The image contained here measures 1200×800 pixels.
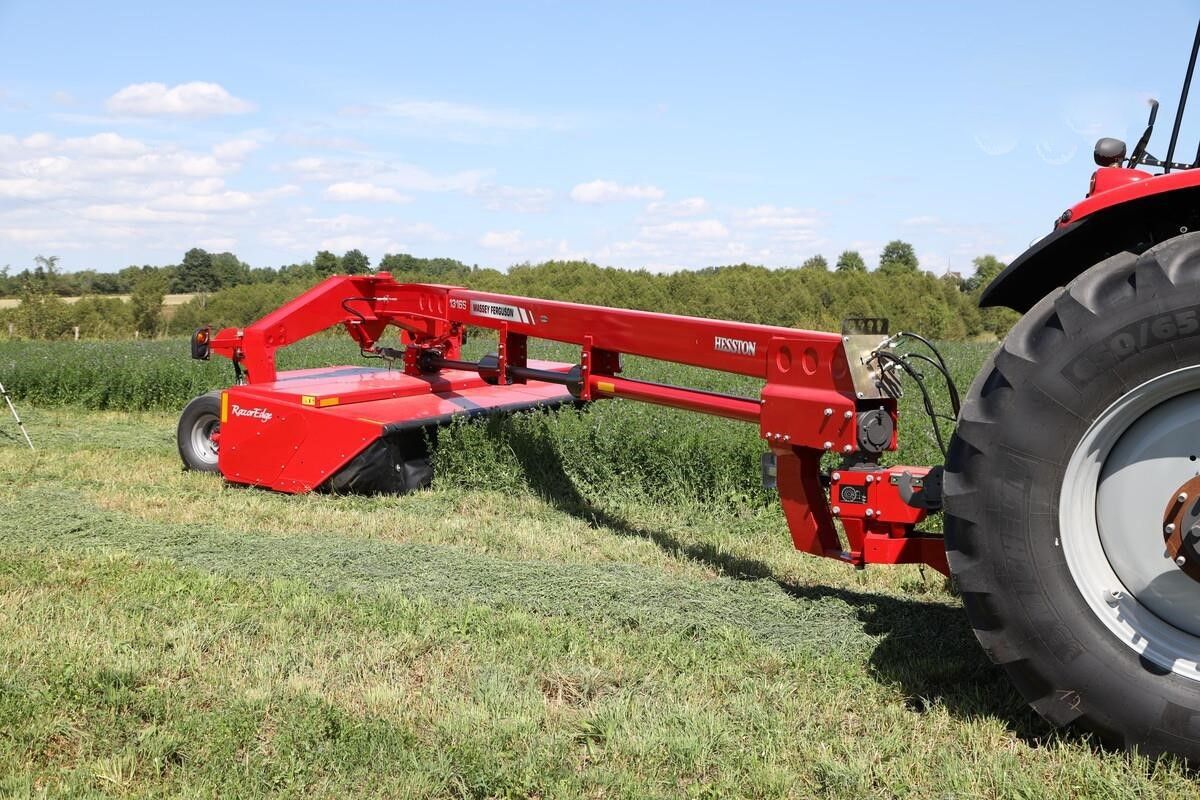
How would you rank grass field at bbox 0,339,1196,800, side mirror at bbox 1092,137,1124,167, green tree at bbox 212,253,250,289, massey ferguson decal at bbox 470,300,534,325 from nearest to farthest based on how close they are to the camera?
grass field at bbox 0,339,1196,800, side mirror at bbox 1092,137,1124,167, massey ferguson decal at bbox 470,300,534,325, green tree at bbox 212,253,250,289

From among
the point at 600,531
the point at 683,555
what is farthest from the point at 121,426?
the point at 683,555

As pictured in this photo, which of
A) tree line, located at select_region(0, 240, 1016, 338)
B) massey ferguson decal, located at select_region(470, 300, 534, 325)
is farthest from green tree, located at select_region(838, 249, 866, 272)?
massey ferguson decal, located at select_region(470, 300, 534, 325)

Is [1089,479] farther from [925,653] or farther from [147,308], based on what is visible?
[147,308]

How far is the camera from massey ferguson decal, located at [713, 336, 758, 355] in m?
5.05

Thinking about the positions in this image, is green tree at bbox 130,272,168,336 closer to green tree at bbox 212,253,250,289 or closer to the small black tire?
green tree at bbox 212,253,250,289

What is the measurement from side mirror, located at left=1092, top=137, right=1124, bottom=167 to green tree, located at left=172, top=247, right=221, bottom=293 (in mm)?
47307

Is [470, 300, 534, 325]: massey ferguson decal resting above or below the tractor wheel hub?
above

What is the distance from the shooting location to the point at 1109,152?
12.4ft

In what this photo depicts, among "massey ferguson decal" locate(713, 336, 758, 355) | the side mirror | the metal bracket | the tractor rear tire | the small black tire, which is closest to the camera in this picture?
the tractor rear tire

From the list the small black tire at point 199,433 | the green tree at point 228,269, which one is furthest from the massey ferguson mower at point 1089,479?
the green tree at point 228,269

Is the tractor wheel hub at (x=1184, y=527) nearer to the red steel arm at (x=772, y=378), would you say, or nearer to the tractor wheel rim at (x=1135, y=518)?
the tractor wheel rim at (x=1135, y=518)

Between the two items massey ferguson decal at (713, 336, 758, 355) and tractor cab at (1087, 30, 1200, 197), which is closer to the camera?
tractor cab at (1087, 30, 1200, 197)

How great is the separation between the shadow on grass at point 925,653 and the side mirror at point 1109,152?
6.41 ft

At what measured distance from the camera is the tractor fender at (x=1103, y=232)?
10.5 feet
